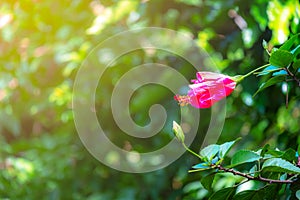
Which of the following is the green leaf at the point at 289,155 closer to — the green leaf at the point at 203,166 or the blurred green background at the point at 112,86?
the green leaf at the point at 203,166

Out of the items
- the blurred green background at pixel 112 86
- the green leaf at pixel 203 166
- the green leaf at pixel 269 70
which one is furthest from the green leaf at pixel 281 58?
the blurred green background at pixel 112 86

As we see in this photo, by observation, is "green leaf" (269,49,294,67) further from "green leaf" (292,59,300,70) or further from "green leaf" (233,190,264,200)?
"green leaf" (233,190,264,200)

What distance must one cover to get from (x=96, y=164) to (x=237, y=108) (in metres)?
0.58

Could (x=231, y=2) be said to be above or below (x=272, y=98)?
above

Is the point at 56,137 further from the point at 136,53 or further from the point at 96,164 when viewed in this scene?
the point at 136,53

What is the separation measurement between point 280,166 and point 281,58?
11cm

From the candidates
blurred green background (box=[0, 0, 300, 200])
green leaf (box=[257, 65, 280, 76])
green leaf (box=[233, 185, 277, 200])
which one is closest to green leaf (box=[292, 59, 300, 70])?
green leaf (box=[257, 65, 280, 76])

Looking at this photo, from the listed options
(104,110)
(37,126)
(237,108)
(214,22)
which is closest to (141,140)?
(104,110)

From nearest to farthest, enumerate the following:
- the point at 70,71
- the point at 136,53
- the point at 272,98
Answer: the point at 272,98 < the point at 136,53 < the point at 70,71

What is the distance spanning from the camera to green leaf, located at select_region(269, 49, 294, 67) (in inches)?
21.0

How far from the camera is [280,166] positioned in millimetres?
515

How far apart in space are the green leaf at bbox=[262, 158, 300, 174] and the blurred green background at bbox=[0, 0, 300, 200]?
517 mm

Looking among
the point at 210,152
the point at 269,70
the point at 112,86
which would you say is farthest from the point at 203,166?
the point at 112,86

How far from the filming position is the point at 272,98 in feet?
4.16
